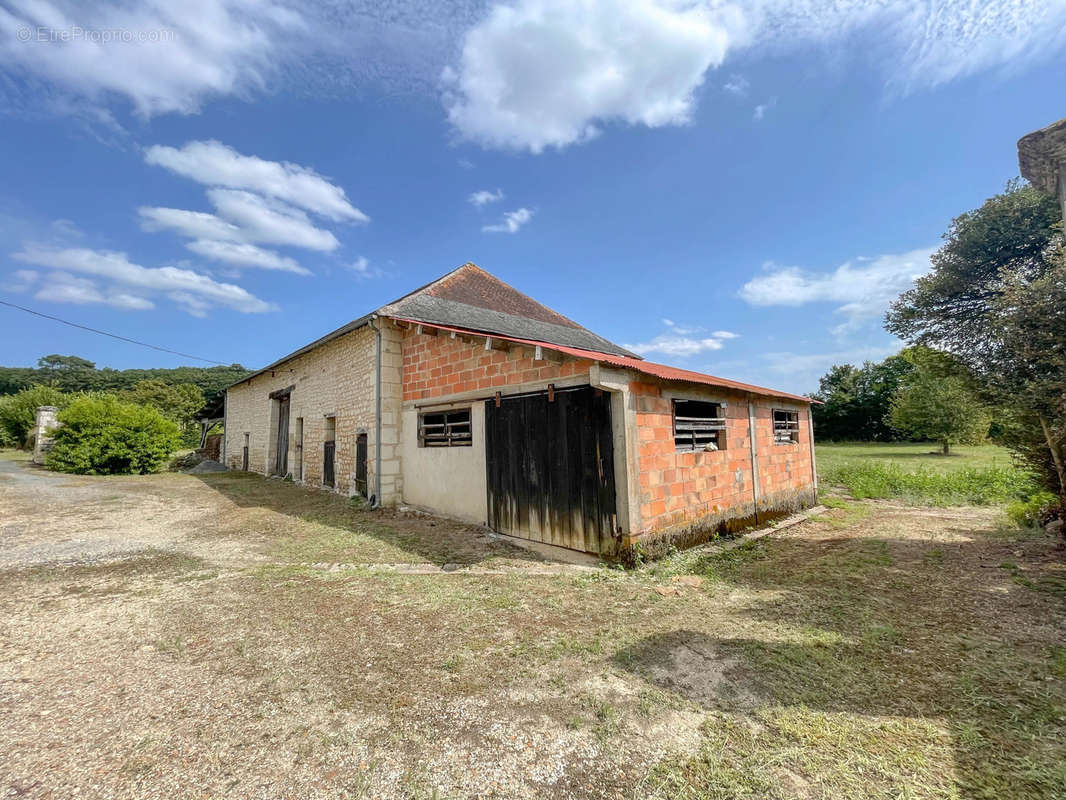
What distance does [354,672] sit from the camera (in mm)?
2912

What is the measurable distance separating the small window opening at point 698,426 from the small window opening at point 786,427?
2.44 m

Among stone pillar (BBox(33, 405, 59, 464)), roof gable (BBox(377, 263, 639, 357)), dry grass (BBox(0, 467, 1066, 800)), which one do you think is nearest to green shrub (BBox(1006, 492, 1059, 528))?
dry grass (BBox(0, 467, 1066, 800))

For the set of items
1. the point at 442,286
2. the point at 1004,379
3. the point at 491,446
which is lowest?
the point at 491,446

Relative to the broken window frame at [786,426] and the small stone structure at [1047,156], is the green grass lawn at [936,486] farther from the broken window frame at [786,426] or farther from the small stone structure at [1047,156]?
the small stone structure at [1047,156]

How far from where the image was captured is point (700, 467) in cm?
643

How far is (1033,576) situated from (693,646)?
435cm

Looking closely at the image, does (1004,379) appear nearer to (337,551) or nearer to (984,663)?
(984,663)

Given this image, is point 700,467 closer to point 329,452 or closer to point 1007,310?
point 1007,310

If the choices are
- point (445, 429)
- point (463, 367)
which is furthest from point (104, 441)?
point (463, 367)

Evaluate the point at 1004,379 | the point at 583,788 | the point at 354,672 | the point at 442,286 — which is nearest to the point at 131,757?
the point at 354,672

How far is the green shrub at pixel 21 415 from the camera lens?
2353 cm

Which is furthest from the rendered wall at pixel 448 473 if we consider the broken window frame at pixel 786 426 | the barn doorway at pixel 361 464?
the broken window frame at pixel 786 426

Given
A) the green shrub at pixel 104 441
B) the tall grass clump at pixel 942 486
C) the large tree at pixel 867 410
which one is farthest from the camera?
the large tree at pixel 867 410

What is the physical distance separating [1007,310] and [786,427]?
4520 millimetres
